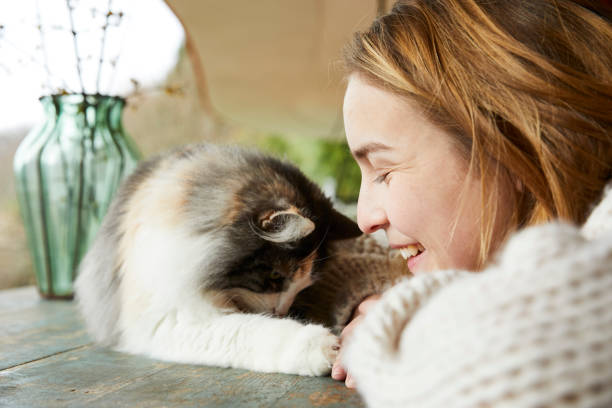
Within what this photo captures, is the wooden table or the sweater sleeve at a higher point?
the sweater sleeve

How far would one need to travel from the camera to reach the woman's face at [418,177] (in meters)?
1.00

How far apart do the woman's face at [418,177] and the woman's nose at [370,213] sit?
2cm

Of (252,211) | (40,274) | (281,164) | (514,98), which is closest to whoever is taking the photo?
(514,98)

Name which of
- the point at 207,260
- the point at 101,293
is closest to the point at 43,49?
the point at 101,293

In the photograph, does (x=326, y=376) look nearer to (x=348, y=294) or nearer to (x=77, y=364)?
(x=348, y=294)

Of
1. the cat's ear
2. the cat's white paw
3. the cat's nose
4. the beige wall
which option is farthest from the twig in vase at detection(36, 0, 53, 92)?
the cat's white paw

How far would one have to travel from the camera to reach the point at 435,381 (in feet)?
1.71

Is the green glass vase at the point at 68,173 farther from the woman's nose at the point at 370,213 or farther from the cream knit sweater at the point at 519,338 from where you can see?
the cream knit sweater at the point at 519,338

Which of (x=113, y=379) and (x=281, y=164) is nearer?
(x=113, y=379)

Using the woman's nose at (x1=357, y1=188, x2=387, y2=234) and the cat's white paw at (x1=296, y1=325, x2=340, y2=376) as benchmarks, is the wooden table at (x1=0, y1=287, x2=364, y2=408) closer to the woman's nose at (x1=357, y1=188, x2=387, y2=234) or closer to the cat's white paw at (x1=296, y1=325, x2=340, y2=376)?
the cat's white paw at (x1=296, y1=325, x2=340, y2=376)

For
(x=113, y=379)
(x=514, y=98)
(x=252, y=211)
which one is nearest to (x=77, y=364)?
(x=113, y=379)

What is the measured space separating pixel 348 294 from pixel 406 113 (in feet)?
1.64

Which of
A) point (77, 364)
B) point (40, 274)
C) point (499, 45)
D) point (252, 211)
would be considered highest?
point (499, 45)

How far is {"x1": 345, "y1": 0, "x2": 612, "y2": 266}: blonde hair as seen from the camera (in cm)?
91
